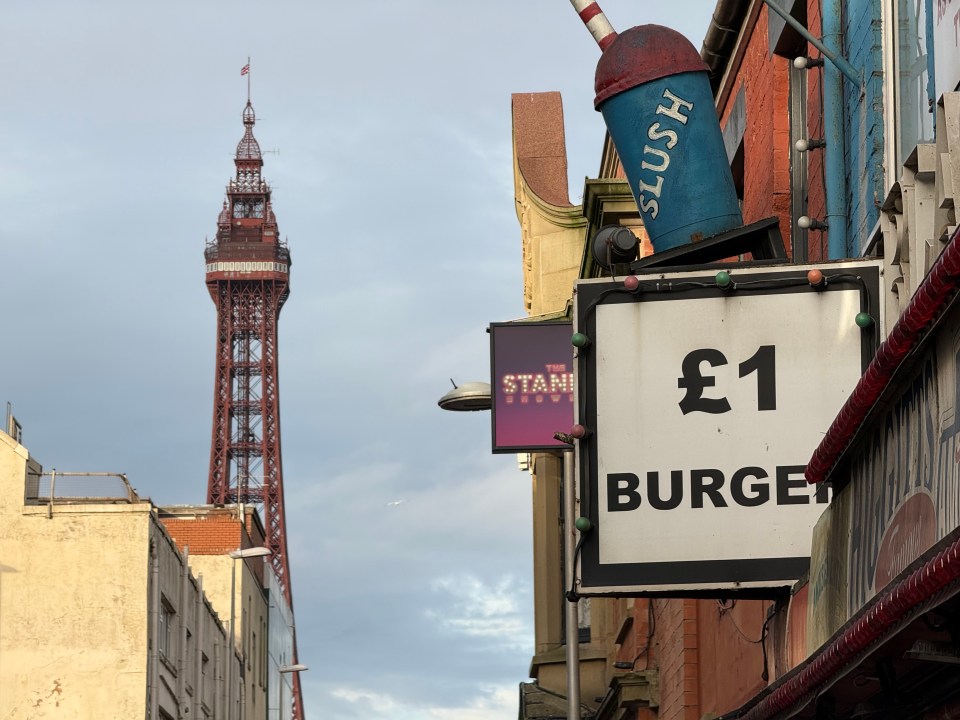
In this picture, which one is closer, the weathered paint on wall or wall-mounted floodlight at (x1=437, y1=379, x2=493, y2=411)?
wall-mounted floodlight at (x1=437, y1=379, x2=493, y2=411)

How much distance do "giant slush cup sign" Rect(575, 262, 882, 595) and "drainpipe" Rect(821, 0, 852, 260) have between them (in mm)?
2449

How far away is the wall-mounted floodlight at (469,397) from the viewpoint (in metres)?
24.1

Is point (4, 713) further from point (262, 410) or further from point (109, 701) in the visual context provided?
point (262, 410)

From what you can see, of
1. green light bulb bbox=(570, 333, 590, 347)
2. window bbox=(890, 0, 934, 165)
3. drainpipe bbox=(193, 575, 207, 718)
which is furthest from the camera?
drainpipe bbox=(193, 575, 207, 718)

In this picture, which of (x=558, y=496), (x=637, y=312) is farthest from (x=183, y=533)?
(x=637, y=312)

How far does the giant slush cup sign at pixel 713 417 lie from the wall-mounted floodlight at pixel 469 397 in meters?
12.9

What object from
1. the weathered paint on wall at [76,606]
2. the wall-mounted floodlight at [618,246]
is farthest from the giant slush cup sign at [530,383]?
the weathered paint on wall at [76,606]

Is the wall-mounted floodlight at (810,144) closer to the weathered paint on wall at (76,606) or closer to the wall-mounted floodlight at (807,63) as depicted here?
the wall-mounted floodlight at (807,63)

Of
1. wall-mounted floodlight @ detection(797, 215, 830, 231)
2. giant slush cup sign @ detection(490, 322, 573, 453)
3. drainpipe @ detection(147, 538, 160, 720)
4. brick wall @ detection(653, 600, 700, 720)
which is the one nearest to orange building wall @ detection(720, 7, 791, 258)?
wall-mounted floodlight @ detection(797, 215, 830, 231)

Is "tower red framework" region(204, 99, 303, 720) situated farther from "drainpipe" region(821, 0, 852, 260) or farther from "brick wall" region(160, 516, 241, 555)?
"drainpipe" region(821, 0, 852, 260)

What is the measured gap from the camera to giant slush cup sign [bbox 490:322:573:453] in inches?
703

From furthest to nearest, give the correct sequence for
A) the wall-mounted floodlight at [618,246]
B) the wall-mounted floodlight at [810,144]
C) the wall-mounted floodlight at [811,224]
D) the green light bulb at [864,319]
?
the wall-mounted floodlight at [810,144] → the wall-mounted floodlight at [811,224] → the wall-mounted floodlight at [618,246] → the green light bulb at [864,319]

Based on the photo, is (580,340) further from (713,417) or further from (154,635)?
(154,635)

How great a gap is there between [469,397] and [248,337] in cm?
12494
